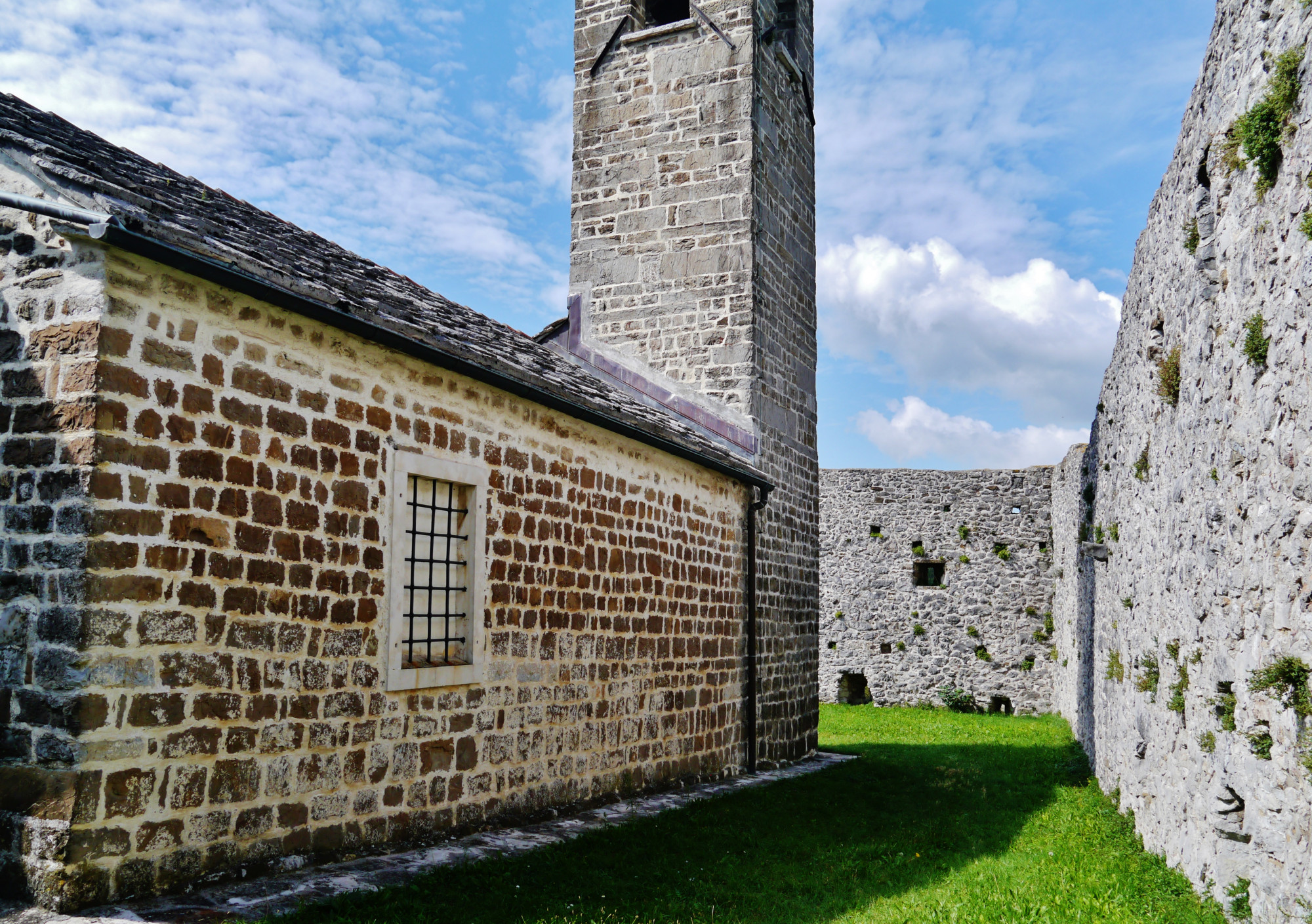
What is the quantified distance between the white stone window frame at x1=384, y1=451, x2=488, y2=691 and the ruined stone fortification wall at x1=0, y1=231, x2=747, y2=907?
0.08 meters

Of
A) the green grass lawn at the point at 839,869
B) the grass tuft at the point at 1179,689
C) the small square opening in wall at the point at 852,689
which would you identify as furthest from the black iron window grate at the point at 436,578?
the small square opening in wall at the point at 852,689

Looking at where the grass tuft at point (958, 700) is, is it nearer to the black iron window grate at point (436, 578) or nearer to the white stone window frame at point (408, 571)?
the white stone window frame at point (408, 571)

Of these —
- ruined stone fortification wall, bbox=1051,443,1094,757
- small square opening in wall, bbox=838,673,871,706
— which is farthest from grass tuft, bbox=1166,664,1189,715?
small square opening in wall, bbox=838,673,871,706

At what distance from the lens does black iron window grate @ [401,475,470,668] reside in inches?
263

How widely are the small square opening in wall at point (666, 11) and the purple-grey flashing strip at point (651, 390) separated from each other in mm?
4515

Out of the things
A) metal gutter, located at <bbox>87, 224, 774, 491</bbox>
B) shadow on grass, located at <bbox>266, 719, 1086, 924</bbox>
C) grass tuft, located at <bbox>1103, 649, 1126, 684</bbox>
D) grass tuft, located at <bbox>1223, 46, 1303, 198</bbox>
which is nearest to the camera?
grass tuft, located at <bbox>1223, 46, 1303, 198</bbox>

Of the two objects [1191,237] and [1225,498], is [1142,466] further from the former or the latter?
[1225,498]

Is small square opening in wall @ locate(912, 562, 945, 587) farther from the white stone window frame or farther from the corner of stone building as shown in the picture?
the corner of stone building

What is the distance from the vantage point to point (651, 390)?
1282cm

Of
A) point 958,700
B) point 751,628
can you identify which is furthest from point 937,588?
point 751,628

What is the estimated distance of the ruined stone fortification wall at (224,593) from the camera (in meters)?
4.56

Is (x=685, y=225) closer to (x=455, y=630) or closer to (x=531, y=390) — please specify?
(x=531, y=390)

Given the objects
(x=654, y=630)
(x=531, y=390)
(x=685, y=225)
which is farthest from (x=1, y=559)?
(x=685, y=225)

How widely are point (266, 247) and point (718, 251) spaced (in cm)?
727
